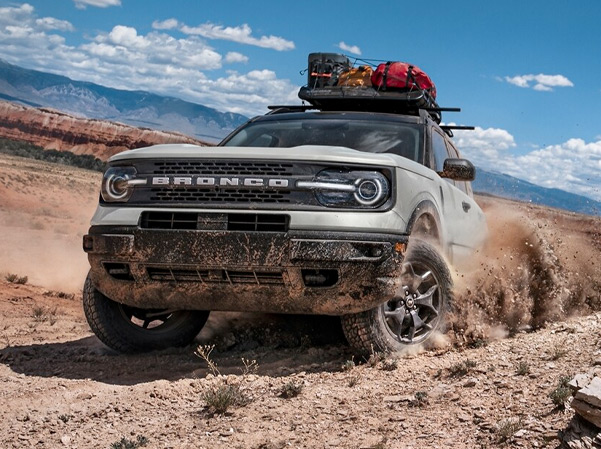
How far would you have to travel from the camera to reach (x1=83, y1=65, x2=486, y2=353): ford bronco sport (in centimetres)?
461

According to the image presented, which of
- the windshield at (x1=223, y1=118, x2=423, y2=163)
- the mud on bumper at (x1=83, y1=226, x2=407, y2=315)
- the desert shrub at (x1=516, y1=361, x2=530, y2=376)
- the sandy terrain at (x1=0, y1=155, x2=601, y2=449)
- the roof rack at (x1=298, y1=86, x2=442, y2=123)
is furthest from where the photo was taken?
the roof rack at (x1=298, y1=86, x2=442, y2=123)

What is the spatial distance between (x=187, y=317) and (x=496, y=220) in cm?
405

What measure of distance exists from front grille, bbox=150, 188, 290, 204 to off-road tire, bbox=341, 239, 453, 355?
896mm

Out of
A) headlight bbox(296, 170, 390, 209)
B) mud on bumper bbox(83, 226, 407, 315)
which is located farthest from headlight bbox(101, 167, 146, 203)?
headlight bbox(296, 170, 390, 209)

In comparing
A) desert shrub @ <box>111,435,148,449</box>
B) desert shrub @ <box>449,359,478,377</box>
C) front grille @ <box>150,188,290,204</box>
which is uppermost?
front grille @ <box>150,188,290,204</box>

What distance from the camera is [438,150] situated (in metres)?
6.46

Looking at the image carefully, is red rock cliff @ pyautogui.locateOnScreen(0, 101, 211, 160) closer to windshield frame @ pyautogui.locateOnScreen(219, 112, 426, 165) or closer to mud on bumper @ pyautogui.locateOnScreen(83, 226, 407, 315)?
windshield frame @ pyautogui.locateOnScreen(219, 112, 426, 165)

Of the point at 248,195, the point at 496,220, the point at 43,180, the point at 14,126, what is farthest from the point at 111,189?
the point at 14,126

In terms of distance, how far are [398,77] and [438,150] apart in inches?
54.8

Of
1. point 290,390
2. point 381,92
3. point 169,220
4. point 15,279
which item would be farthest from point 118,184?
point 15,279

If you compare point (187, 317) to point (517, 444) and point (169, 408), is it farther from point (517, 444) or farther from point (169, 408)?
point (517, 444)

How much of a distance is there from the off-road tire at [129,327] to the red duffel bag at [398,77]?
9.95ft

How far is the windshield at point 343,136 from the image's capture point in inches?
236

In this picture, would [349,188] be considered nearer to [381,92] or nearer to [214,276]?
[214,276]
